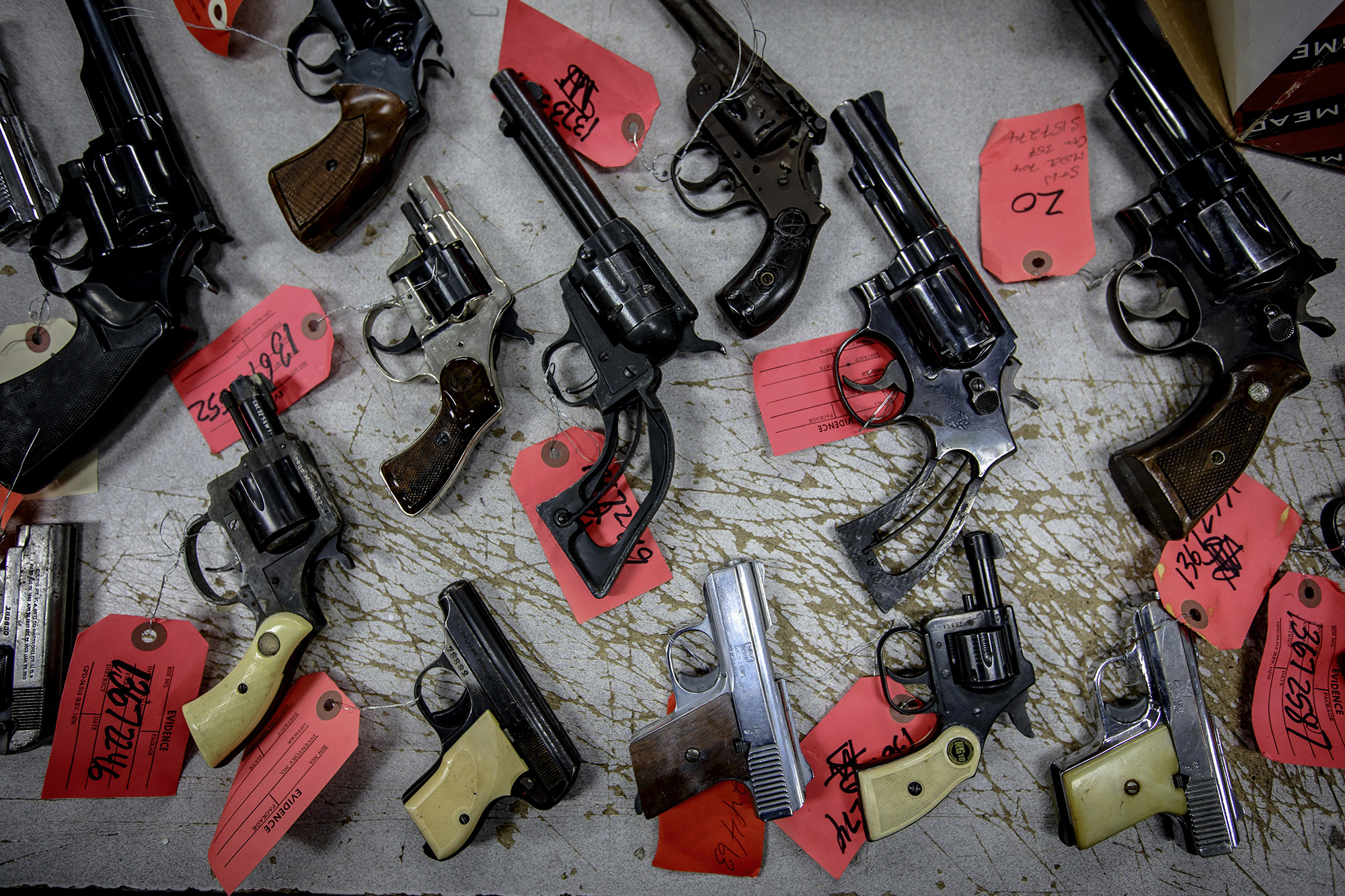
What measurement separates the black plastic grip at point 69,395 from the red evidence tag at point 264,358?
0.09m

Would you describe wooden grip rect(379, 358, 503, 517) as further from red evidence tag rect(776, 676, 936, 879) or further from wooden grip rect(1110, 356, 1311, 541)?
wooden grip rect(1110, 356, 1311, 541)

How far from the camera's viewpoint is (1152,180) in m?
1.26

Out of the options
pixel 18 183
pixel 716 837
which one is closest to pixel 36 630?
pixel 18 183

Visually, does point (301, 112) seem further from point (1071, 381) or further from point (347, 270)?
point (1071, 381)

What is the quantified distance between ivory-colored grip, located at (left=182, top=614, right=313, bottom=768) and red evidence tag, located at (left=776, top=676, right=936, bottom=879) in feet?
3.08

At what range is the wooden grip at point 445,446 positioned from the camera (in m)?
1.17

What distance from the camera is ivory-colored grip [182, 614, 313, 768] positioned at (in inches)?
45.0

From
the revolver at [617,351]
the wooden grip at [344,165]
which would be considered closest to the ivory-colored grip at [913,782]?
the revolver at [617,351]

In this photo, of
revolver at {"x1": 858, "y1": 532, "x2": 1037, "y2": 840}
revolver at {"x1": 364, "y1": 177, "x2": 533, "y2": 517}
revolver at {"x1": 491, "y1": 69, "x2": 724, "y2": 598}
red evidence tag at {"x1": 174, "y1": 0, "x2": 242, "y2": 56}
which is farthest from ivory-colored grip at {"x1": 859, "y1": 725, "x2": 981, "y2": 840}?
red evidence tag at {"x1": 174, "y1": 0, "x2": 242, "y2": 56}

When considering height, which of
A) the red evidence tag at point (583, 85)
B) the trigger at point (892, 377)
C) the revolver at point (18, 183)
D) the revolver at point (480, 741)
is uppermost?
the red evidence tag at point (583, 85)

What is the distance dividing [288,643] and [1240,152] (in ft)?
6.41

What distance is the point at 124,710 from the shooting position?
1230 mm

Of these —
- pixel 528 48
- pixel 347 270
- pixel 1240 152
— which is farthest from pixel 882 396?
pixel 347 270

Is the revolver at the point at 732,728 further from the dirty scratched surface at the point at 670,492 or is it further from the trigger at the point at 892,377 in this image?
the trigger at the point at 892,377
